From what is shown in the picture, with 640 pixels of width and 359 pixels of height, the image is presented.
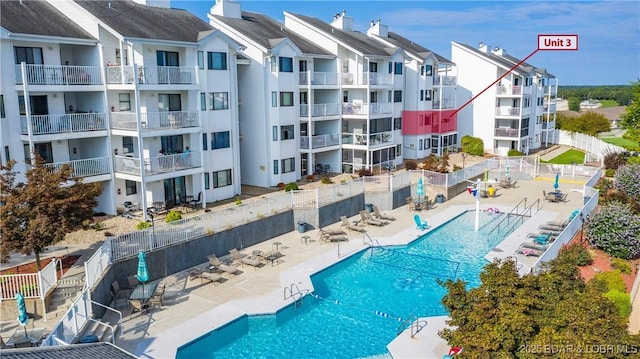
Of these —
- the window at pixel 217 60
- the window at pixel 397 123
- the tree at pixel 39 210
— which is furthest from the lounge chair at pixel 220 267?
the window at pixel 397 123

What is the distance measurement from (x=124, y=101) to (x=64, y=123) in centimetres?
362

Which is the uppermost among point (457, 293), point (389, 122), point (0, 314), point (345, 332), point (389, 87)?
point (389, 87)

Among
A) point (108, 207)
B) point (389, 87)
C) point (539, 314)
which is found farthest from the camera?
point (389, 87)

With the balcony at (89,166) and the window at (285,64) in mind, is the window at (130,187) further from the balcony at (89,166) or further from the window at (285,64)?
the window at (285,64)

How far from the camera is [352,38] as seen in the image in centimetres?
4647

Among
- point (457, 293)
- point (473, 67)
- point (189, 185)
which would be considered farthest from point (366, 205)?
point (473, 67)

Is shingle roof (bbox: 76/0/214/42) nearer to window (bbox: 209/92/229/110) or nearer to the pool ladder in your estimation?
window (bbox: 209/92/229/110)

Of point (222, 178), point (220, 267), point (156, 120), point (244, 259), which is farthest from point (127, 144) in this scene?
point (220, 267)

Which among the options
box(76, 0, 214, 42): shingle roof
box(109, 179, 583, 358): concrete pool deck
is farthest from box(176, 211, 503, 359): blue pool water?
box(76, 0, 214, 42): shingle roof

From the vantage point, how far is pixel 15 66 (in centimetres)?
2411

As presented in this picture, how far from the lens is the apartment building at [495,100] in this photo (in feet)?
190

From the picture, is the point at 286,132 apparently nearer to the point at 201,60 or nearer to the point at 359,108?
the point at 359,108

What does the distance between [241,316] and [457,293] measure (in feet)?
26.9

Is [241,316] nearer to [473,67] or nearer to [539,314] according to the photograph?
[539,314]
